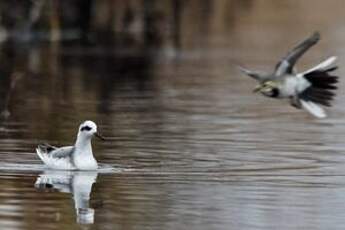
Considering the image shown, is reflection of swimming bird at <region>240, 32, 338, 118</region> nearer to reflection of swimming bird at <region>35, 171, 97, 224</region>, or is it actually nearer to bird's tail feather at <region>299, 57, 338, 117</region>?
bird's tail feather at <region>299, 57, 338, 117</region>

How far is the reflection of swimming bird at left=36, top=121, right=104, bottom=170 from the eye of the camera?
56.5 feet

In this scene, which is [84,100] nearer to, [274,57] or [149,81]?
[149,81]

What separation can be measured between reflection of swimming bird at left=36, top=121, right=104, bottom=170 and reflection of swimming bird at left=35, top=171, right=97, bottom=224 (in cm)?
10

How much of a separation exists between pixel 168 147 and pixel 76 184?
364cm

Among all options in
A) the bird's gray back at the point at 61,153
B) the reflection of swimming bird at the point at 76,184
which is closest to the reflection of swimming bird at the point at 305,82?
the reflection of swimming bird at the point at 76,184

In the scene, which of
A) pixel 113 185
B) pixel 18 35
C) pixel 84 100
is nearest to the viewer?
pixel 113 185

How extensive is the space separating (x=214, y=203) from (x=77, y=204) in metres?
1.27

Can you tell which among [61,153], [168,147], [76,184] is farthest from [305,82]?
[168,147]

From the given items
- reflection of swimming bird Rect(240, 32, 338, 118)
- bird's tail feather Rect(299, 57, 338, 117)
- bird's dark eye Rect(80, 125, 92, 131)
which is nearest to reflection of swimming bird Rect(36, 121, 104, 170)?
bird's dark eye Rect(80, 125, 92, 131)

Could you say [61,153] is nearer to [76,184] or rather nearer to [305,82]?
[76,184]

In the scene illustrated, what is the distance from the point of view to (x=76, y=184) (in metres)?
16.3

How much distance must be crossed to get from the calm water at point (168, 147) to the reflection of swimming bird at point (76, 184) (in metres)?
0.01

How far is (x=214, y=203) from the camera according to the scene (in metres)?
14.8

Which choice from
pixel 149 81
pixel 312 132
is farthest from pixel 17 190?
pixel 149 81
